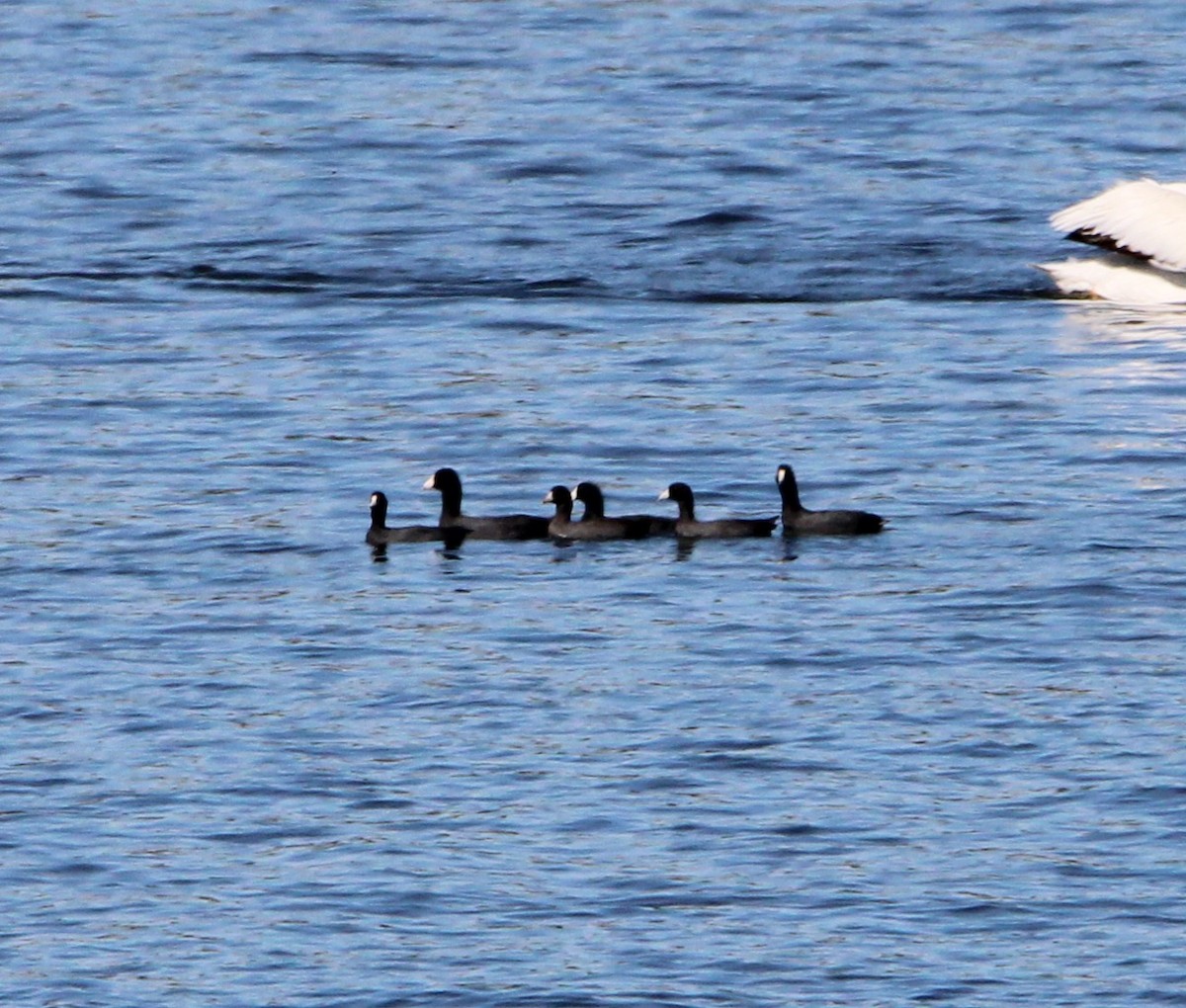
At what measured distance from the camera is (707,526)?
15.9 meters

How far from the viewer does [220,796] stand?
1232 cm

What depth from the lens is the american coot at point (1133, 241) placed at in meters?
21.2

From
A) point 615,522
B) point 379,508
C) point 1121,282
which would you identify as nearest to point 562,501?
point 615,522

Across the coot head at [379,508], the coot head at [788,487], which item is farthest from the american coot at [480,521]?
the coot head at [788,487]

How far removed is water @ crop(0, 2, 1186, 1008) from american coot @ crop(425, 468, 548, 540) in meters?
0.16

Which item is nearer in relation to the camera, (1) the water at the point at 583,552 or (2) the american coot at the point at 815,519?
(1) the water at the point at 583,552

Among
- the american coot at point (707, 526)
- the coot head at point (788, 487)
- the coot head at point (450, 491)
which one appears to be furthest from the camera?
the coot head at point (450, 491)

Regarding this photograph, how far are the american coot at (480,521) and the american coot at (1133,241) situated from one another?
248 inches

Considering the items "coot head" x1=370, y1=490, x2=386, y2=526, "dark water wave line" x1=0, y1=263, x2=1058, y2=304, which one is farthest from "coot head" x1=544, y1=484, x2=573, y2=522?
"dark water wave line" x1=0, y1=263, x2=1058, y2=304

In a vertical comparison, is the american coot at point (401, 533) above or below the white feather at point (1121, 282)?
below

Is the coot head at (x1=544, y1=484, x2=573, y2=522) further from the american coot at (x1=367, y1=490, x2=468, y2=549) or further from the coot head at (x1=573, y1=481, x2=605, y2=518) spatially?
the american coot at (x1=367, y1=490, x2=468, y2=549)

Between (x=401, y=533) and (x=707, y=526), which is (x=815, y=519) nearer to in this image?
(x=707, y=526)

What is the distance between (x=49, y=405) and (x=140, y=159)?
8.12 m

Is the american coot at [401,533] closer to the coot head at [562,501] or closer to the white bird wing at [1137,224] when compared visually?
the coot head at [562,501]
